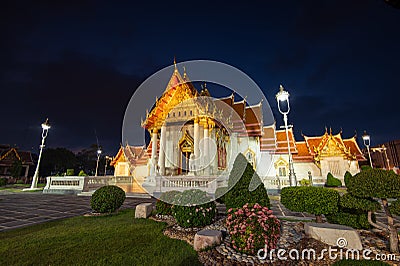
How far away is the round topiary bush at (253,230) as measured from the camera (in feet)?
11.5

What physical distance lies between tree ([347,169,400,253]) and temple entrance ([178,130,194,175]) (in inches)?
503

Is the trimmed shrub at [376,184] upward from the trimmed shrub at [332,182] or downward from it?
upward

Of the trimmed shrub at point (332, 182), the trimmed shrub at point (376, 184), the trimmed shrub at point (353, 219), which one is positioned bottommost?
the trimmed shrub at point (353, 219)

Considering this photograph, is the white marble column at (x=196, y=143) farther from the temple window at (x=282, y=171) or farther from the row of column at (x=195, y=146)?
the temple window at (x=282, y=171)

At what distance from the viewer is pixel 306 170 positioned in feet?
81.2

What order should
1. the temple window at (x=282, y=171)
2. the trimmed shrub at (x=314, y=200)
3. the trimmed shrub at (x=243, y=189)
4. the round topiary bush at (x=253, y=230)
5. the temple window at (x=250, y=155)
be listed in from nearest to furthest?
1. the round topiary bush at (x=253, y=230)
2. the trimmed shrub at (x=314, y=200)
3. the trimmed shrub at (x=243, y=189)
4. the temple window at (x=250, y=155)
5. the temple window at (x=282, y=171)

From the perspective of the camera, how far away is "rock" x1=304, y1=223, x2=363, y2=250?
360cm

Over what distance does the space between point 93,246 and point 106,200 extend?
11.8 feet

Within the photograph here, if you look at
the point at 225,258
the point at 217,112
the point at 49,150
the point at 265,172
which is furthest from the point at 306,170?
the point at 49,150

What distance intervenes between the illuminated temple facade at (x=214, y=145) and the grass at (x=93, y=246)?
7.07 m

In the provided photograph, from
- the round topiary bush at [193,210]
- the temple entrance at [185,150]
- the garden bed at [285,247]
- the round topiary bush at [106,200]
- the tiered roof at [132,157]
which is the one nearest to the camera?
the garden bed at [285,247]

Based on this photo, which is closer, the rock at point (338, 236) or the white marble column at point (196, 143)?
the rock at point (338, 236)

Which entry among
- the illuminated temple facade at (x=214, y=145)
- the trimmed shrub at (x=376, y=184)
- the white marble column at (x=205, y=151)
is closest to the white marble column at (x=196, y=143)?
the illuminated temple facade at (x=214, y=145)

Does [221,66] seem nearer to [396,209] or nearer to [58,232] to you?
[396,209]
